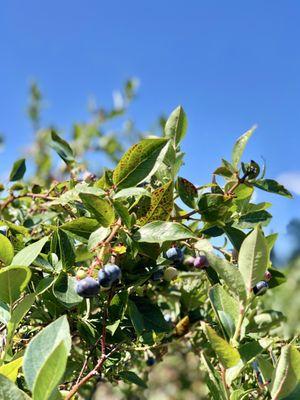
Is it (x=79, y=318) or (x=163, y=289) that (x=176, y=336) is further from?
(x=79, y=318)

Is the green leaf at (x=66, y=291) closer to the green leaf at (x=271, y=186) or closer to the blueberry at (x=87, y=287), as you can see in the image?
the blueberry at (x=87, y=287)

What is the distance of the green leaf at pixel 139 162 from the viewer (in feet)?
2.85

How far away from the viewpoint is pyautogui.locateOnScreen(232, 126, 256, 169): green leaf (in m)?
1.04

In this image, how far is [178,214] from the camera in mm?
1037

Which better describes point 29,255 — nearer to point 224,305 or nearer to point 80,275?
point 80,275

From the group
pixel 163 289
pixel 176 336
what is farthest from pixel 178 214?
pixel 176 336

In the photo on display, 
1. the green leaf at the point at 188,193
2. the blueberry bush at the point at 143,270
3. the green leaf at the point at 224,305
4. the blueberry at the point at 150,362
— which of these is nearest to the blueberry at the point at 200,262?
the blueberry bush at the point at 143,270

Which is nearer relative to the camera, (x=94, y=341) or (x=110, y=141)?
(x=94, y=341)

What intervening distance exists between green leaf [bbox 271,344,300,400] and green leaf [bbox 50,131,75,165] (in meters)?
0.92

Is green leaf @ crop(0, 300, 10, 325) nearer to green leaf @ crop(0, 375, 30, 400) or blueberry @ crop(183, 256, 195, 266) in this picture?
green leaf @ crop(0, 375, 30, 400)

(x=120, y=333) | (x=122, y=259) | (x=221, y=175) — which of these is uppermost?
(x=221, y=175)

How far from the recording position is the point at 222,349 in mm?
640

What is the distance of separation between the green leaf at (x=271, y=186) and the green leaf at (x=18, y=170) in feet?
2.93

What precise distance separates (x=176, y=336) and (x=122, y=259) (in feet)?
1.72
